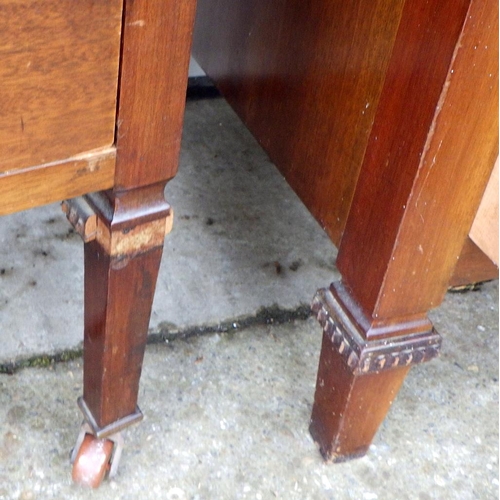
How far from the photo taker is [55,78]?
551 mm

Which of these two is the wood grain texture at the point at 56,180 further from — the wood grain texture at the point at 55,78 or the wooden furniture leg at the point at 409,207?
the wooden furniture leg at the point at 409,207

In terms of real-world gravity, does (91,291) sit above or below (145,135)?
below

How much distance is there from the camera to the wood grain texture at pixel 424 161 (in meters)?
0.64

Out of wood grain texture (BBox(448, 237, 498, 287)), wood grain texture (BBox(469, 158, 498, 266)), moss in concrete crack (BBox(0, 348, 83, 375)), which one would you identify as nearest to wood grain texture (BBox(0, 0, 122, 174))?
wood grain texture (BBox(469, 158, 498, 266))

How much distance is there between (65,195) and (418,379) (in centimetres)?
73

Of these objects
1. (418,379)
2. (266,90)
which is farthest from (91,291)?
(418,379)

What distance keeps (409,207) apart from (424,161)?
0.06 m

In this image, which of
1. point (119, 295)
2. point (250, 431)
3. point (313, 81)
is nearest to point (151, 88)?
point (119, 295)

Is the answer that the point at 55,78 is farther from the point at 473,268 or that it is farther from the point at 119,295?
the point at 473,268

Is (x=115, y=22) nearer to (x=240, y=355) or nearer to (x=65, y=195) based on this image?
(x=65, y=195)

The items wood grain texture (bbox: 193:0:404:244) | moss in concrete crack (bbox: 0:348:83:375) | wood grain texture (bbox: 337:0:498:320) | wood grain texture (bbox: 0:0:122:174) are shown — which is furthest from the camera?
moss in concrete crack (bbox: 0:348:83:375)

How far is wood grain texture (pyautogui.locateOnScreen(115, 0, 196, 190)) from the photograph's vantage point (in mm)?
560

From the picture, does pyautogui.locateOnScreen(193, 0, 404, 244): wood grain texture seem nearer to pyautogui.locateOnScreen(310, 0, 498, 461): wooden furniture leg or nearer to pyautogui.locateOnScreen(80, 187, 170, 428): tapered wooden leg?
pyautogui.locateOnScreen(310, 0, 498, 461): wooden furniture leg

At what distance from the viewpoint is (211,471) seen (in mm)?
981
